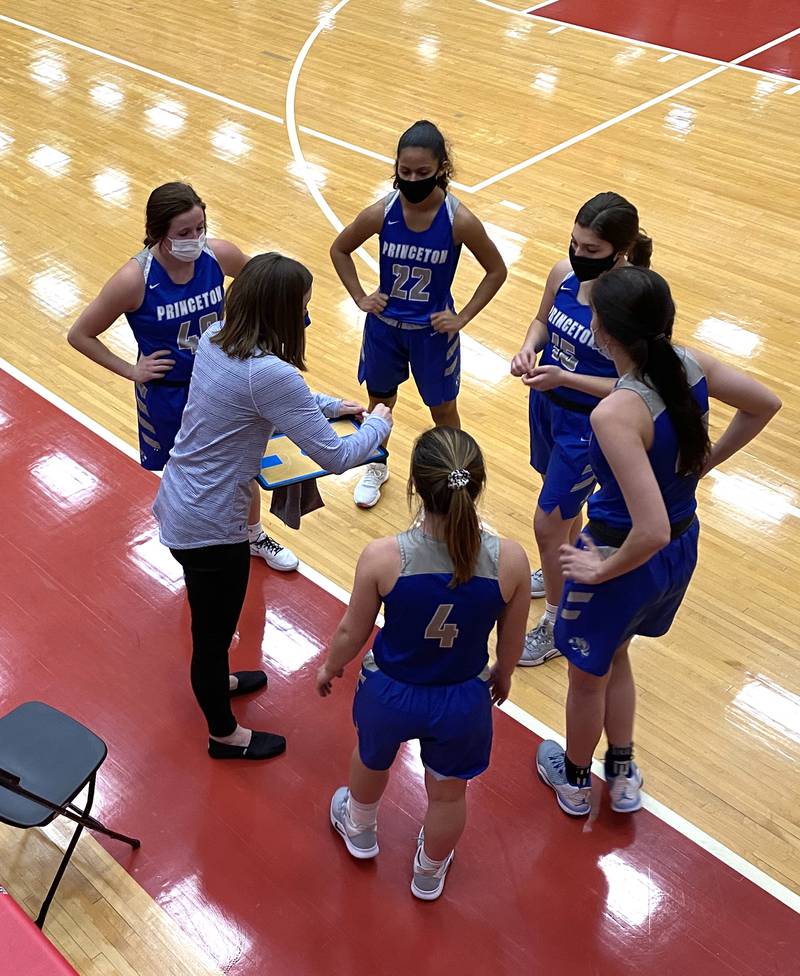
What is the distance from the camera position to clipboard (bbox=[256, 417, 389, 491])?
329 centimetres

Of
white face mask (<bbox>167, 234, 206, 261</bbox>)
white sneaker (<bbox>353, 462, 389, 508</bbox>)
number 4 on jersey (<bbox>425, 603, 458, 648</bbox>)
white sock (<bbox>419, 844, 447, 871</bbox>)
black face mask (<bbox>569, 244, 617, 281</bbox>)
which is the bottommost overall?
white sneaker (<bbox>353, 462, 389, 508</bbox>)

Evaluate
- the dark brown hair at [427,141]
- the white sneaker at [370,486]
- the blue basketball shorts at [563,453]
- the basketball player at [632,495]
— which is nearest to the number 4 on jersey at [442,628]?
the basketball player at [632,495]

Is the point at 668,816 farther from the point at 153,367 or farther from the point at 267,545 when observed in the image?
the point at 153,367

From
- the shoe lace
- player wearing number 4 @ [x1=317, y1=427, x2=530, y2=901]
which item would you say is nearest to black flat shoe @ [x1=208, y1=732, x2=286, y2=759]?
player wearing number 4 @ [x1=317, y1=427, x2=530, y2=901]

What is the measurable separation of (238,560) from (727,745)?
200cm

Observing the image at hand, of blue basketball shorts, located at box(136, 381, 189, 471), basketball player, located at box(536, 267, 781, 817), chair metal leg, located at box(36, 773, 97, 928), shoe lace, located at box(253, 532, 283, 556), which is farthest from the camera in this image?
shoe lace, located at box(253, 532, 283, 556)

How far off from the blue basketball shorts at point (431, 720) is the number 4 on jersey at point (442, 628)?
0.19 metres

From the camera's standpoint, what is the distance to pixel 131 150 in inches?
324

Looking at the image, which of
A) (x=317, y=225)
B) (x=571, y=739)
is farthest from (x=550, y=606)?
(x=317, y=225)

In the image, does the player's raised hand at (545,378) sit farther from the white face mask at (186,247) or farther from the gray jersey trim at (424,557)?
the white face mask at (186,247)

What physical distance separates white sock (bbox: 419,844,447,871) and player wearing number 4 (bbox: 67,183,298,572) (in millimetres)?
1845

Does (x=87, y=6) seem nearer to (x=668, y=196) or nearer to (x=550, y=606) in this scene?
(x=668, y=196)

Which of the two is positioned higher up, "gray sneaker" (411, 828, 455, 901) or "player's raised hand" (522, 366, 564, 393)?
"player's raised hand" (522, 366, 564, 393)

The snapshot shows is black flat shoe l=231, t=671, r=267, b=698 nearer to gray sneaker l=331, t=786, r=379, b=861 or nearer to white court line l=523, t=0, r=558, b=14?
gray sneaker l=331, t=786, r=379, b=861
